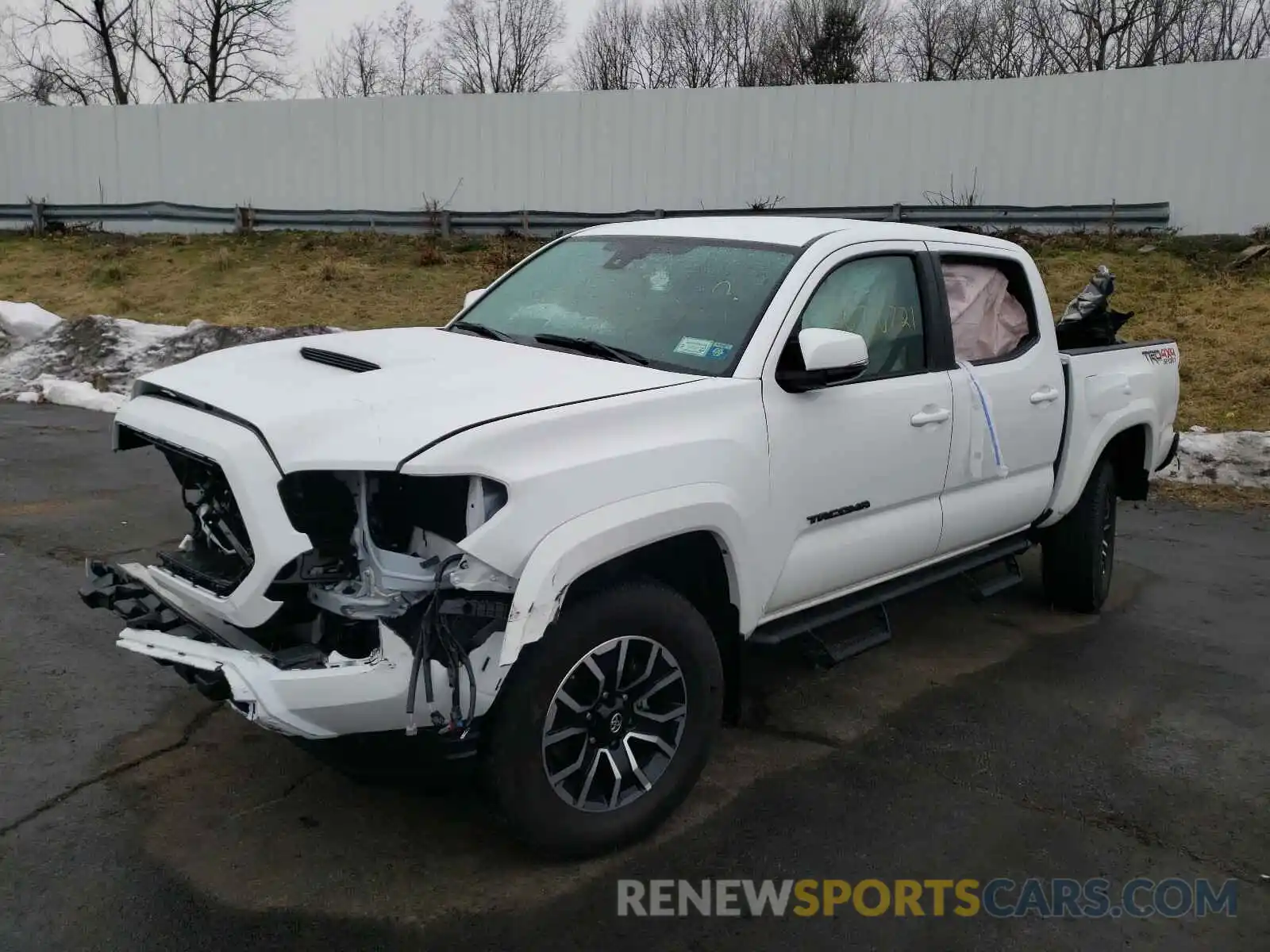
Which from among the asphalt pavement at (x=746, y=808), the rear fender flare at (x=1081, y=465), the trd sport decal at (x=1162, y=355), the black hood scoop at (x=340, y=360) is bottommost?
the asphalt pavement at (x=746, y=808)

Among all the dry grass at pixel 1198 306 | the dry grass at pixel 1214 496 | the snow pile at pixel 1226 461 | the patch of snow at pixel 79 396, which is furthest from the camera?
the patch of snow at pixel 79 396

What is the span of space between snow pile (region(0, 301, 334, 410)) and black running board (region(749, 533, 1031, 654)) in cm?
877

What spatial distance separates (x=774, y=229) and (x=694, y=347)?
0.83 meters

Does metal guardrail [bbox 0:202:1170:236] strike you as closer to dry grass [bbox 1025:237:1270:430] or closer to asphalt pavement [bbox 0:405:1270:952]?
dry grass [bbox 1025:237:1270:430]

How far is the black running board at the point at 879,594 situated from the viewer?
402 centimetres

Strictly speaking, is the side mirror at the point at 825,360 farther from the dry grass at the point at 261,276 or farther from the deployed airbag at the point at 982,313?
the dry grass at the point at 261,276

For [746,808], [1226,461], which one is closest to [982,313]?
[746,808]

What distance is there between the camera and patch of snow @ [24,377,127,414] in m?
11.0

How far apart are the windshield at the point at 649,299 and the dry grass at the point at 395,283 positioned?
22.4ft

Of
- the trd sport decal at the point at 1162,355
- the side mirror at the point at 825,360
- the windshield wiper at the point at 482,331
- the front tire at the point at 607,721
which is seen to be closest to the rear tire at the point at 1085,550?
the trd sport decal at the point at 1162,355

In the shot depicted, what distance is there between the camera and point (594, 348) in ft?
13.3

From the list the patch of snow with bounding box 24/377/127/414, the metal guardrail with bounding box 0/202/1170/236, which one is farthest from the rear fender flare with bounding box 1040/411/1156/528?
the patch of snow with bounding box 24/377/127/414

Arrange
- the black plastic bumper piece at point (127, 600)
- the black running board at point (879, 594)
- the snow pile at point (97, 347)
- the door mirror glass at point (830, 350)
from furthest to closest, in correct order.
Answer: the snow pile at point (97, 347)
the black running board at point (879, 594)
the door mirror glass at point (830, 350)
the black plastic bumper piece at point (127, 600)

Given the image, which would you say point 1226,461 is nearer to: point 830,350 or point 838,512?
point 838,512
